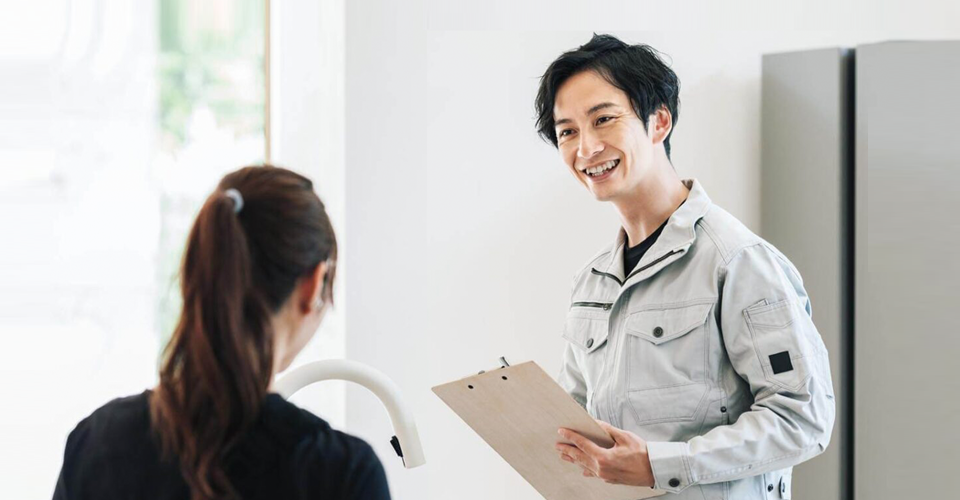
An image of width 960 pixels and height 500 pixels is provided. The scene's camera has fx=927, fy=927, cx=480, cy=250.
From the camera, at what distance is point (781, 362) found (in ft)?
4.64

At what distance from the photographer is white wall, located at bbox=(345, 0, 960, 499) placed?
2.65 metres

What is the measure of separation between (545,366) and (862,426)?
88 cm

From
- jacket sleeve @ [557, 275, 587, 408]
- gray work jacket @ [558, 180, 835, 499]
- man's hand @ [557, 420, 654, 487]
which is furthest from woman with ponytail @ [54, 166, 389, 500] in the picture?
jacket sleeve @ [557, 275, 587, 408]

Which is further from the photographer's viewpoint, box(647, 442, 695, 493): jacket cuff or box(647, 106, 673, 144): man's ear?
box(647, 106, 673, 144): man's ear

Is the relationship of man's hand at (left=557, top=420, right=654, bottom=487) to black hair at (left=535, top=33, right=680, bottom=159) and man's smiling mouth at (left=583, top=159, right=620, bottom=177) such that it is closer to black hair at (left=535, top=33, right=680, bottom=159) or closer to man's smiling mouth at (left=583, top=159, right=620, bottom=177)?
man's smiling mouth at (left=583, top=159, right=620, bottom=177)

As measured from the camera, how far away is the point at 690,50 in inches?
110

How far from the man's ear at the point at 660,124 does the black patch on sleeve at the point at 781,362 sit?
0.45m

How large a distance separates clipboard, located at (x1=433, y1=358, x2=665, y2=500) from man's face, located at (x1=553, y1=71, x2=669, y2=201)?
0.44 metres

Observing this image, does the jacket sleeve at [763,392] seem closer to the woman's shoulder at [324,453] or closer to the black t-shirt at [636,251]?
the black t-shirt at [636,251]

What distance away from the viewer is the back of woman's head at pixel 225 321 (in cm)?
86

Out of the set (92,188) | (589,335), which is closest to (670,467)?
(589,335)

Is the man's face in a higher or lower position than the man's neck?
higher

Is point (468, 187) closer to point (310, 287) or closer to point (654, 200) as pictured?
point (654, 200)

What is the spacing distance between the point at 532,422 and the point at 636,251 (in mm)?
421
